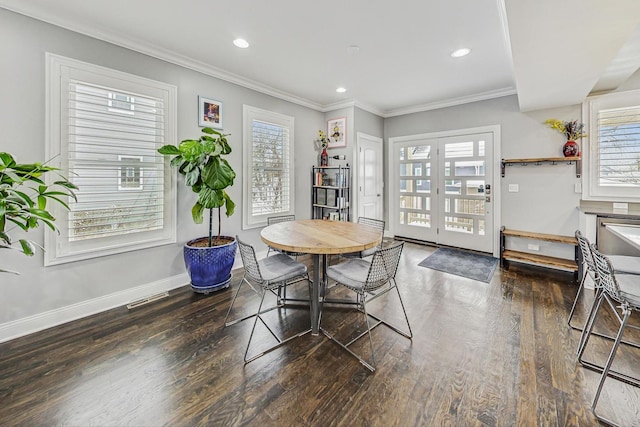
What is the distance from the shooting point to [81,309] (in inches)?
96.5

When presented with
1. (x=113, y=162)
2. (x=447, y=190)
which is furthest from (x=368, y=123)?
(x=113, y=162)

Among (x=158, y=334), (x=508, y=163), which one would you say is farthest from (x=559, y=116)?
(x=158, y=334)

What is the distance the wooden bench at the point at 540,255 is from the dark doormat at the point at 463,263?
262 mm

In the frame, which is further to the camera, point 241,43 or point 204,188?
point 204,188

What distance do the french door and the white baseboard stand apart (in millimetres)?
4226

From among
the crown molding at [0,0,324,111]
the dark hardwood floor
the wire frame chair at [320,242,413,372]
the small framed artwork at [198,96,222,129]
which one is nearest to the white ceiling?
the crown molding at [0,0,324,111]

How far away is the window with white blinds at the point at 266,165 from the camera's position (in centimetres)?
376

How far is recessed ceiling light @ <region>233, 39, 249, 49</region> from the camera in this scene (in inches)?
104

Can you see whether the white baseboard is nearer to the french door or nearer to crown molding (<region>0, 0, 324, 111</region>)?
crown molding (<region>0, 0, 324, 111</region>)

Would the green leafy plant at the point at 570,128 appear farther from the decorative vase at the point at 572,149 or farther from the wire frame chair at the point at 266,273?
the wire frame chair at the point at 266,273

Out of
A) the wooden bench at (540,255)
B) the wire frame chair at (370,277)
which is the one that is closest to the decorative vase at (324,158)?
the wire frame chair at (370,277)

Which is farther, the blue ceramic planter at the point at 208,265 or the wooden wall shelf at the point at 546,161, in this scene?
the wooden wall shelf at the point at 546,161

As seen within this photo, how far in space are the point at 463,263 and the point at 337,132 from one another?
9.87 ft

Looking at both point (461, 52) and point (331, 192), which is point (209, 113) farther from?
point (461, 52)
